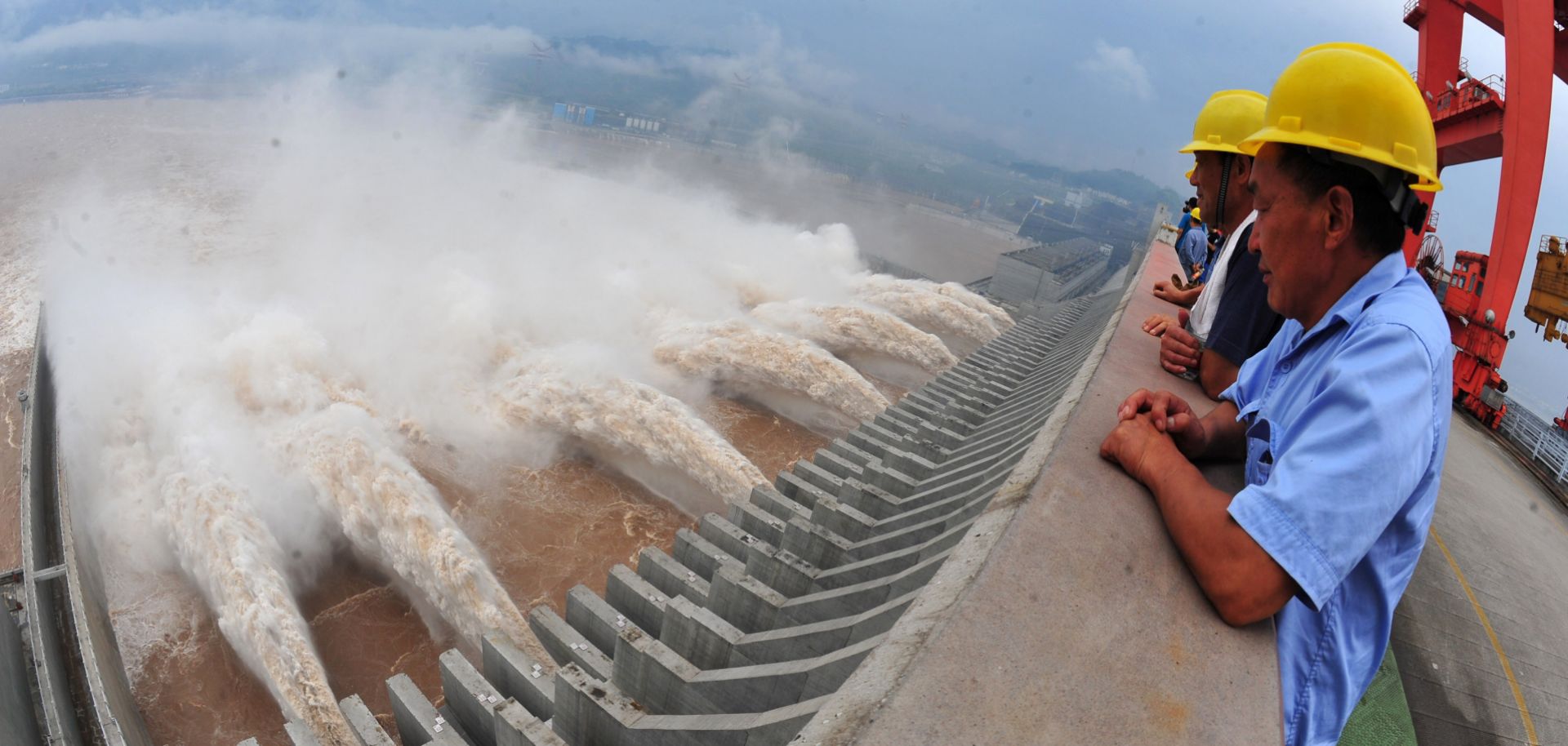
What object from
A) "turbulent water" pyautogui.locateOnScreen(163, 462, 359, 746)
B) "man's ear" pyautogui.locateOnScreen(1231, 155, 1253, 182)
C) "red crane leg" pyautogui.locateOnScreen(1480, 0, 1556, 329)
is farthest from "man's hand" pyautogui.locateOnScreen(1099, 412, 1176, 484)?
"red crane leg" pyautogui.locateOnScreen(1480, 0, 1556, 329)

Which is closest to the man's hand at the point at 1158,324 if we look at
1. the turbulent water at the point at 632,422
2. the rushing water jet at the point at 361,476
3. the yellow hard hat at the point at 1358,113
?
the yellow hard hat at the point at 1358,113

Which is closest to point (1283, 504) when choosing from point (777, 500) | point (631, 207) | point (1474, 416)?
point (777, 500)

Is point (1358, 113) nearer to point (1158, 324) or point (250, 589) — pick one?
point (1158, 324)

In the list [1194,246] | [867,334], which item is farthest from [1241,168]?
[867,334]

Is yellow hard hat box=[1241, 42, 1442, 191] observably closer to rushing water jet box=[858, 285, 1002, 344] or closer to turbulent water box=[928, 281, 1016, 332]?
rushing water jet box=[858, 285, 1002, 344]

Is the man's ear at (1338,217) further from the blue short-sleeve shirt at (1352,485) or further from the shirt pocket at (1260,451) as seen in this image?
the shirt pocket at (1260,451)

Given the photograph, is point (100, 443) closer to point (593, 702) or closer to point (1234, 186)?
point (593, 702)
